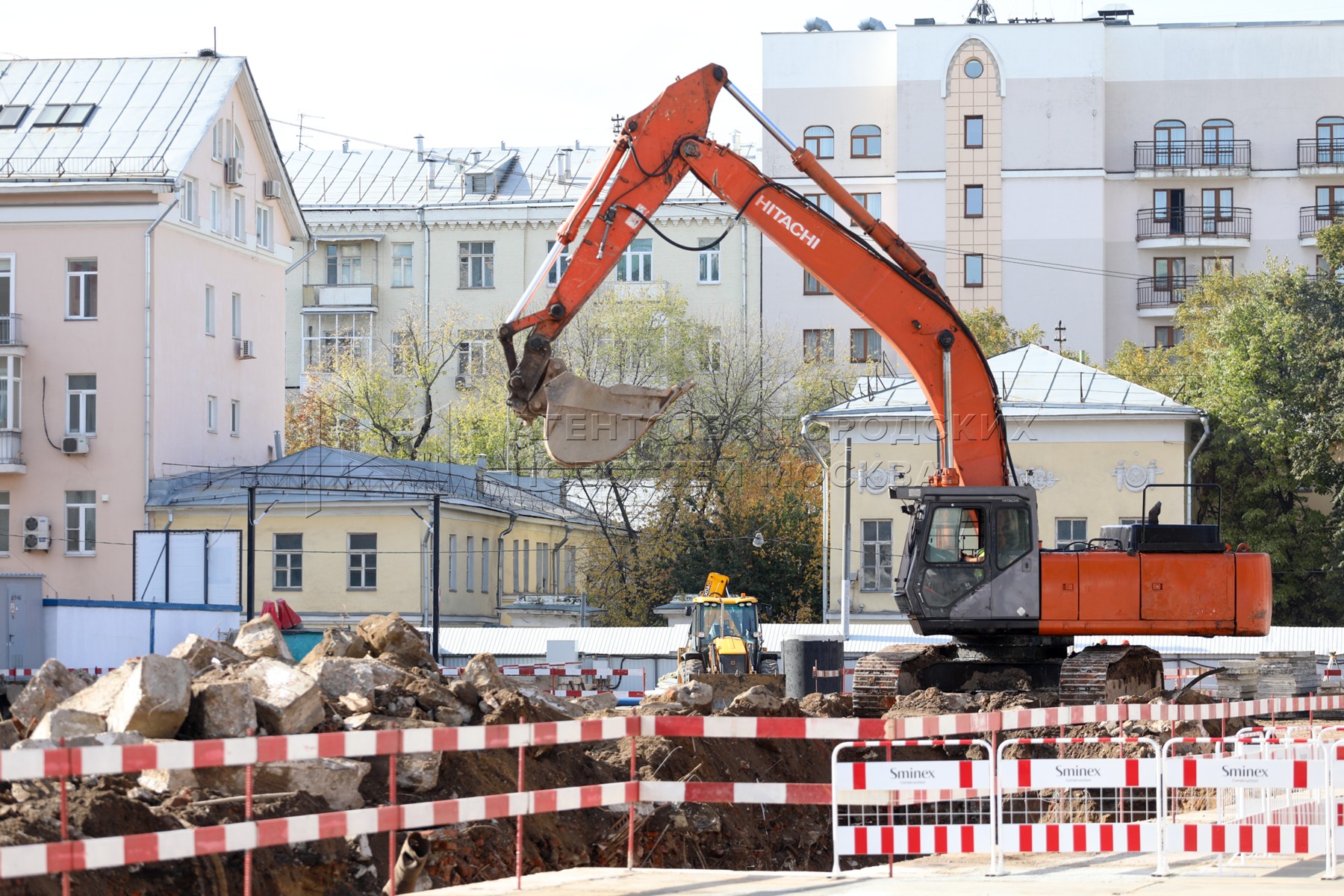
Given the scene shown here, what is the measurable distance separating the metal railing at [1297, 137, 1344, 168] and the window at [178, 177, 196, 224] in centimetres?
4031

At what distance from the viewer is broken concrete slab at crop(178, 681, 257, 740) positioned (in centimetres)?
1138

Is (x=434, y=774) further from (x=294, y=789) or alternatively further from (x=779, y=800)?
(x=779, y=800)

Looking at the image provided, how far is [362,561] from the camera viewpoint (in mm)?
42844

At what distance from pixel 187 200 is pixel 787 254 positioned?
27.6m

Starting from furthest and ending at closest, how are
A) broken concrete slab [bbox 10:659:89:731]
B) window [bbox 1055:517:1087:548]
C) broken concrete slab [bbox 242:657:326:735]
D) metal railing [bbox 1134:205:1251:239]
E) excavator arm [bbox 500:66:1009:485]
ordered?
metal railing [bbox 1134:205:1251:239]
window [bbox 1055:517:1087:548]
excavator arm [bbox 500:66:1009:485]
broken concrete slab [bbox 10:659:89:731]
broken concrete slab [bbox 242:657:326:735]

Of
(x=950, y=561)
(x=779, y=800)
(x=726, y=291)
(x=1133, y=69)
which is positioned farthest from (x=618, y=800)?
(x=1133, y=69)

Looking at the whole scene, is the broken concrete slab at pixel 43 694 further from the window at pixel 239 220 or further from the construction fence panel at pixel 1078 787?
the window at pixel 239 220

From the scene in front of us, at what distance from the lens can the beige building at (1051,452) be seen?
1495 inches

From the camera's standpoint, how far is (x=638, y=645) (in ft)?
106

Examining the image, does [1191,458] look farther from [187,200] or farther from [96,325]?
[96,325]

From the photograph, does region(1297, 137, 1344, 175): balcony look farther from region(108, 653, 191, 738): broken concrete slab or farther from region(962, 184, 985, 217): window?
region(108, 653, 191, 738): broken concrete slab

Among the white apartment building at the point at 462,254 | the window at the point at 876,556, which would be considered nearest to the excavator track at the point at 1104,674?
the window at the point at 876,556

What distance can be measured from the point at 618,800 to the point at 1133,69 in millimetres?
57653

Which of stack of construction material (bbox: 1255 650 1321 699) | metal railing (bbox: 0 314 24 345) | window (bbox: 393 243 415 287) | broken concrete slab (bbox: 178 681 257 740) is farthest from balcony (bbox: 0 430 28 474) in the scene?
broken concrete slab (bbox: 178 681 257 740)
